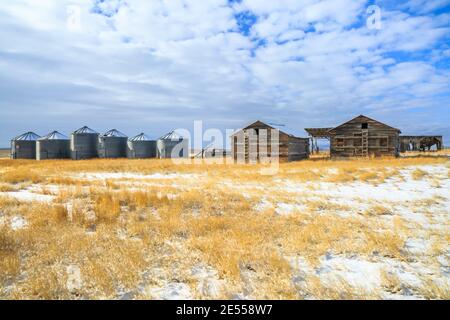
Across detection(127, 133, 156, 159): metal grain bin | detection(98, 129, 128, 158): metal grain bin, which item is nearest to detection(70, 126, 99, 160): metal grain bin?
detection(98, 129, 128, 158): metal grain bin

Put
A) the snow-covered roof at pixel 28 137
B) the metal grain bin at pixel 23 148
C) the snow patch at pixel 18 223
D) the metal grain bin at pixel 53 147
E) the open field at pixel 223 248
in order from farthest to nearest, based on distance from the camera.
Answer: the snow-covered roof at pixel 28 137
the metal grain bin at pixel 23 148
the metal grain bin at pixel 53 147
the snow patch at pixel 18 223
the open field at pixel 223 248

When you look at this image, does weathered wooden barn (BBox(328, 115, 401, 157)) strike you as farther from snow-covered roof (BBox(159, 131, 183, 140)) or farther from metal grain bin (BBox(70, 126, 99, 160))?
metal grain bin (BBox(70, 126, 99, 160))

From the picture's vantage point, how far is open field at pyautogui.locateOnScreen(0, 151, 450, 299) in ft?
13.3

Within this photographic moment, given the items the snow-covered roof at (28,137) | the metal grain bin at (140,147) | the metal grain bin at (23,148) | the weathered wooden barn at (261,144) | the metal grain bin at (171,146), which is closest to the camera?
the weathered wooden barn at (261,144)

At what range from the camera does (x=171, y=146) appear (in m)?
43.5

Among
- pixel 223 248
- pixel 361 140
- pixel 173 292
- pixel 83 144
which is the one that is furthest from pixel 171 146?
pixel 173 292

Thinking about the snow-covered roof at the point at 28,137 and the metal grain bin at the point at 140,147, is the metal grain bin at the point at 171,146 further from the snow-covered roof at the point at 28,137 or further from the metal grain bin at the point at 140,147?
the snow-covered roof at the point at 28,137

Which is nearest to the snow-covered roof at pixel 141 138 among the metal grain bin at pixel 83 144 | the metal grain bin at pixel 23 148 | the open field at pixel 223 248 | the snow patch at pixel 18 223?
the metal grain bin at pixel 83 144

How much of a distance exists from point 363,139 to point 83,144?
35.4m

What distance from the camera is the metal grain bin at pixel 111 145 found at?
42.0 m

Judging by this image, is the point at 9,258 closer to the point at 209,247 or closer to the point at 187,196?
the point at 209,247

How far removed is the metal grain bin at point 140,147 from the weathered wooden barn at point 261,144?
1739 centimetres

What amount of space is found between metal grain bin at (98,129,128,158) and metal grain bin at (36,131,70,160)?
15.3ft
